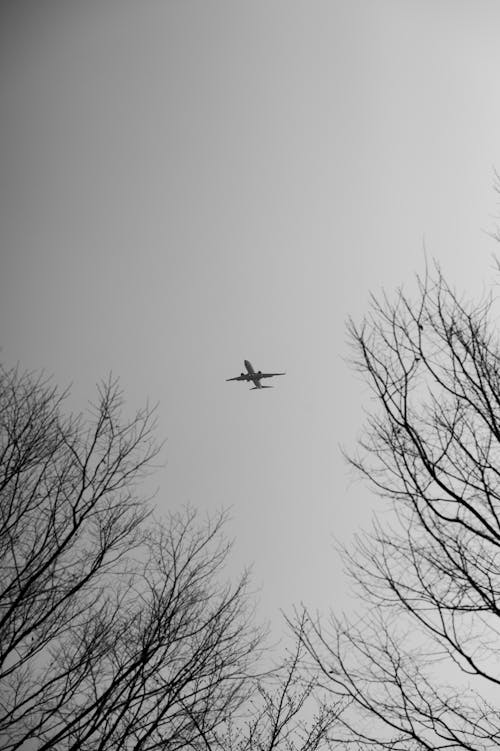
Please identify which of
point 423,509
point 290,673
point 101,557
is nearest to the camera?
point 423,509

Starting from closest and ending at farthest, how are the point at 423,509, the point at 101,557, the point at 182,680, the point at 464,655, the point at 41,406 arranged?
the point at 464,655, the point at 423,509, the point at 182,680, the point at 101,557, the point at 41,406

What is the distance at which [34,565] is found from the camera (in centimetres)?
511

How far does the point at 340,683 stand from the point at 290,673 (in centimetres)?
544

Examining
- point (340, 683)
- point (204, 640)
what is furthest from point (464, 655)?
point (204, 640)

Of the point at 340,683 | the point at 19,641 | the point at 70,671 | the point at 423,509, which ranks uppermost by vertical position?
the point at 423,509

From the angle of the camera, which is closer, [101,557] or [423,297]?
[423,297]

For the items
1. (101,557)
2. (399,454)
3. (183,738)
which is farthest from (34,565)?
(399,454)

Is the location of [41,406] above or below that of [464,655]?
above

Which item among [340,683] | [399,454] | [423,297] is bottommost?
[340,683]

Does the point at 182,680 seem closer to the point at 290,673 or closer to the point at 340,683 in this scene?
the point at 340,683

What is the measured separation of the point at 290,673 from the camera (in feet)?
27.1

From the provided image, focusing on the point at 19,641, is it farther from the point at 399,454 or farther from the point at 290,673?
the point at 290,673

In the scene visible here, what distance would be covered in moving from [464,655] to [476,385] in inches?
103

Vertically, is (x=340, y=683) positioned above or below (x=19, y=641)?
below
